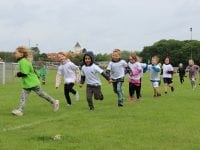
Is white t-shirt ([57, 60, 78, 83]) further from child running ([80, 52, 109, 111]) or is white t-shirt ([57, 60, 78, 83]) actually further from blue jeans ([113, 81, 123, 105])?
child running ([80, 52, 109, 111])

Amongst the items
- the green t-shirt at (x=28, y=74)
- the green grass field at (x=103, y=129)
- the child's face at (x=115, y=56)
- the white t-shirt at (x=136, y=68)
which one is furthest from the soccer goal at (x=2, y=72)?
the green t-shirt at (x=28, y=74)

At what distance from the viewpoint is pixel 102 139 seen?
10508mm

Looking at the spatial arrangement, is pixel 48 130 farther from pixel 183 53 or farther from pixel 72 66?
pixel 183 53

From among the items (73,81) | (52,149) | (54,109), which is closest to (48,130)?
(52,149)

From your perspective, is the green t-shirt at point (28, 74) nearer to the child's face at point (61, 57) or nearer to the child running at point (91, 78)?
the child running at point (91, 78)

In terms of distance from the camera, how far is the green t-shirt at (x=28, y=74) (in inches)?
606

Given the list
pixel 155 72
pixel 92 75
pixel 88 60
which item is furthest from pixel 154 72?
pixel 88 60

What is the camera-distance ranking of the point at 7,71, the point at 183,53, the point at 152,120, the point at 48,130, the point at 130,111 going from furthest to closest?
the point at 183,53 < the point at 7,71 < the point at 130,111 < the point at 152,120 < the point at 48,130

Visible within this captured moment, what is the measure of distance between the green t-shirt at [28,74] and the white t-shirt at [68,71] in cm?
355

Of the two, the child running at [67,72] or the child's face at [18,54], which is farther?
the child running at [67,72]

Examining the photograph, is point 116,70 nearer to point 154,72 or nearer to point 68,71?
point 68,71

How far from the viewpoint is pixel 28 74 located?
50.9 ft

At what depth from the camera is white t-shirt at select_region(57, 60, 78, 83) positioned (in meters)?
19.2

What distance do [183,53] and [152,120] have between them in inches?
5632
